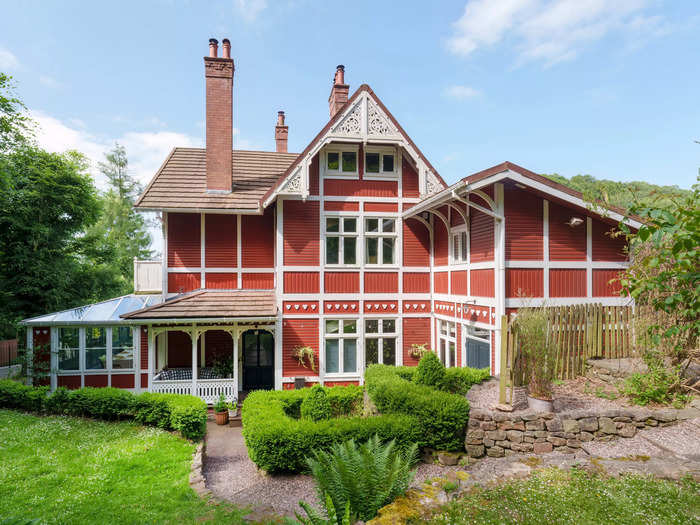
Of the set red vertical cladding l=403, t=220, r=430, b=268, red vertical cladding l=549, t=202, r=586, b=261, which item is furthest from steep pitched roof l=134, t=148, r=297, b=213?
red vertical cladding l=549, t=202, r=586, b=261

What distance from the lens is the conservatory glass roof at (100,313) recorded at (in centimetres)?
1209

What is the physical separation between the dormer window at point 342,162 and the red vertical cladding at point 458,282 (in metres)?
4.64

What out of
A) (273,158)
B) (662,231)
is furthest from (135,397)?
(662,231)

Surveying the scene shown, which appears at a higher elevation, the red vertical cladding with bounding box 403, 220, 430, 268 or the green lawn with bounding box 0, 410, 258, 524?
the red vertical cladding with bounding box 403, 220, 430, 268

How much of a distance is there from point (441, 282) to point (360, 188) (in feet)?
13.5

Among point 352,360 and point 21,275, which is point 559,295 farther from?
point 21,275

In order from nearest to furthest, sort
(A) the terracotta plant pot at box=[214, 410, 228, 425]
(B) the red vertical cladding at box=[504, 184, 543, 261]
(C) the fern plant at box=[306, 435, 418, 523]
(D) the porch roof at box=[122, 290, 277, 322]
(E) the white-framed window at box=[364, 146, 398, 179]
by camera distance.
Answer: (C) the fern plant at box=[306, 435, 418, 523] < (B) the red vertical cladding at box=[504, 184, 543, 261] < (A) the terracotta plant pot at box=[214, 410, 228, 425] < (D) the porch roof at box=[122, 290, 277, 322] < (E) the white-framed window at box=[364, 146, 398, 179]

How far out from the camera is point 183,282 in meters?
13.2

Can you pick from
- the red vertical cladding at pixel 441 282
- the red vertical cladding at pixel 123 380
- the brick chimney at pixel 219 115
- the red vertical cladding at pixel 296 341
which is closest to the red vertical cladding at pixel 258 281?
the red vertical cladding at pixel 296 341

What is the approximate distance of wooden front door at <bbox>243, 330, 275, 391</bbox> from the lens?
13.7m

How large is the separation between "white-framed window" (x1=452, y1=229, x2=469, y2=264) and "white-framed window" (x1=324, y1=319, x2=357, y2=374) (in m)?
3.88

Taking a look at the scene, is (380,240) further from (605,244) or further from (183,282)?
(183,282)

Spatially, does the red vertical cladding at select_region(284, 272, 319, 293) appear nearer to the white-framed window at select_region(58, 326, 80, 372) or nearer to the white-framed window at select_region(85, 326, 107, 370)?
the white-framed window at select_region(85, 326, 107, 370)

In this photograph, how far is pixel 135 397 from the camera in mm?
10422
